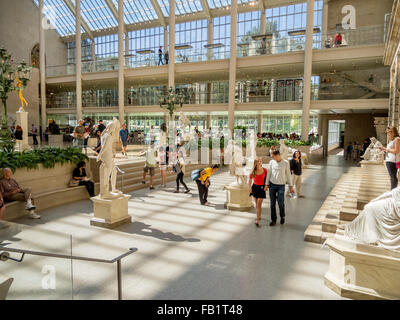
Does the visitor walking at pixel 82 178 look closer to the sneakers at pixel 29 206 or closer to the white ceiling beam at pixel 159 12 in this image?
the sneakers at pixel 29 206

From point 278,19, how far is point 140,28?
53.9 ft

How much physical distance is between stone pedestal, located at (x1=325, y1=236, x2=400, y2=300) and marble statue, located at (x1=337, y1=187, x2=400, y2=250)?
110 mm

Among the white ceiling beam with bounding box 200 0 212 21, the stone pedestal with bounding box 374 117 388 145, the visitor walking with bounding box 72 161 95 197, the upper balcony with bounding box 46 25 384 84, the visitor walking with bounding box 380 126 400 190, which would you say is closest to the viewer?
the visitor walking with bounding box 380 126 400 190

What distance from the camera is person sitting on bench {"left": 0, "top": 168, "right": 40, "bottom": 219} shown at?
7055 millimetres

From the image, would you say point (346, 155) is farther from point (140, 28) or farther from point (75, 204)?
point (140, 28)

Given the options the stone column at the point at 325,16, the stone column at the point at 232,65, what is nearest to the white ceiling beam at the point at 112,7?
the stone column at the point at 232,65

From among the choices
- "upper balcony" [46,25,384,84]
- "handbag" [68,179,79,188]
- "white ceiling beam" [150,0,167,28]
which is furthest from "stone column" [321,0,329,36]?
"handbag" [68,179,79,188]

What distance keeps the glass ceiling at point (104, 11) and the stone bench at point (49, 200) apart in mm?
27439

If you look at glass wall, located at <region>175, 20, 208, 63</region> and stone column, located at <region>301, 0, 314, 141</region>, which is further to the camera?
glass wall, located at <region>175, 20, 208, 63</region>

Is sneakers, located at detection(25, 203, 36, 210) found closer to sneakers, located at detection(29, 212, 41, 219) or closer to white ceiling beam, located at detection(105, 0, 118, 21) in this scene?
sneakers, located at detection(29, 212, 41, 219)

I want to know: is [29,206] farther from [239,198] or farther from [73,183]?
[239,198]

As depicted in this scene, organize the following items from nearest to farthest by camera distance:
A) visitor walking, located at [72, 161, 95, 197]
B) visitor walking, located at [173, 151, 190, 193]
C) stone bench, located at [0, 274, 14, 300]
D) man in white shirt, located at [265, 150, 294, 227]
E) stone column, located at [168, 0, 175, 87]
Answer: stone bench, located at [0, 274, 14, 300], man in white shirt, located at [265, 150, 294, 227], visitor walking, located at [72, 161, 95, 197], visitor walking, located at [173, 151, 190, 193], stone column, located at [168, 0, 175, 87]

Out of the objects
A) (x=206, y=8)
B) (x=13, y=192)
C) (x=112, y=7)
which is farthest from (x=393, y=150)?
(x=112, y=7)

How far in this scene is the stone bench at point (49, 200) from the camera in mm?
7051
